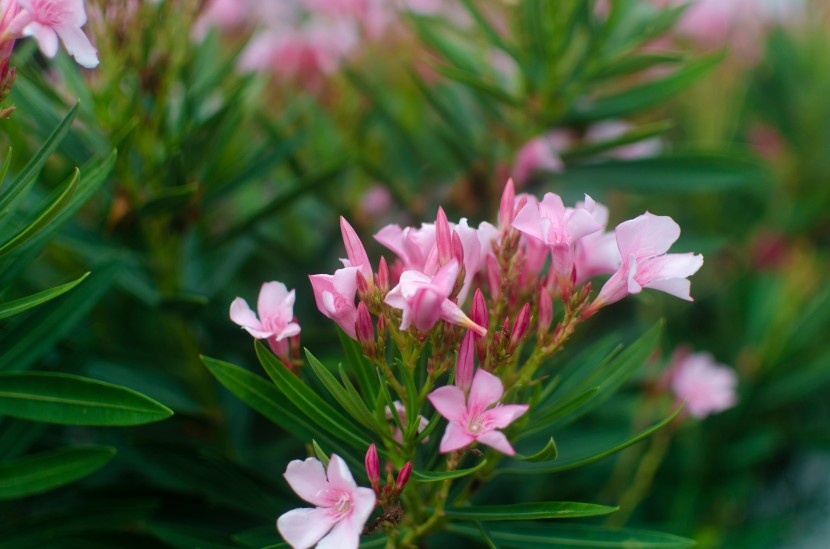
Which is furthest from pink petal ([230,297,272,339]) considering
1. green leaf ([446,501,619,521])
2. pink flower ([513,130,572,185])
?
pink flower ([513,130,572,185])

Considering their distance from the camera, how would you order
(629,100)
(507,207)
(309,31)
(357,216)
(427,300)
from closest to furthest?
(427,300), (507,207), (629,100), (357,216), (309,31)

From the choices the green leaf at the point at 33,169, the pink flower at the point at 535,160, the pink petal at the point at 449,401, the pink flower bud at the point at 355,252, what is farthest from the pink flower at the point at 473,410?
the pink flower at the point at 535,160

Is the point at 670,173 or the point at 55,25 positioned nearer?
the point at 55,25

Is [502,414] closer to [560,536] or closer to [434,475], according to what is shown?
[434,475]

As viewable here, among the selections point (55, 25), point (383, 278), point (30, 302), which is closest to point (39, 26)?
point (55, 25)

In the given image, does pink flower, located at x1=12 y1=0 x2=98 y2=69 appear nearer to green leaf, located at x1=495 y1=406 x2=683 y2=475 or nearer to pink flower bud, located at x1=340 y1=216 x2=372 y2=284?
pink flower bud, located at x1=340 y1=216 x2=372 y2=284

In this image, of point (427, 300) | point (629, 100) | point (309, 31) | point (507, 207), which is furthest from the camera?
point (309, 31)

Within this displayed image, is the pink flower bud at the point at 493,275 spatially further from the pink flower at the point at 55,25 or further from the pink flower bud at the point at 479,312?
the pink flower at the point at 55,25
